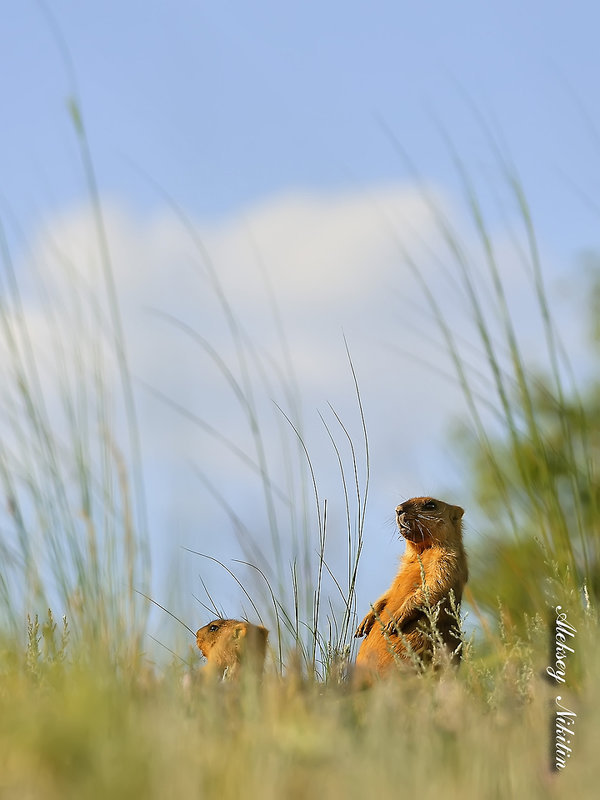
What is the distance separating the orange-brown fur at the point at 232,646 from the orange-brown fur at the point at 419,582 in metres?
0.36

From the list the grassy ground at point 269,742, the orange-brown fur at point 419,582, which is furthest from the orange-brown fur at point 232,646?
the grassy ground at point 269,742

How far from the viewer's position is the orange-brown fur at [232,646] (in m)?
3.75

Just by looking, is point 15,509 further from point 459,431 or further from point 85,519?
point 459,431

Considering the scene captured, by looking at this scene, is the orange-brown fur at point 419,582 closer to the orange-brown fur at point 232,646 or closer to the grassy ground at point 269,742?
the orange-brown fur at point 232,646

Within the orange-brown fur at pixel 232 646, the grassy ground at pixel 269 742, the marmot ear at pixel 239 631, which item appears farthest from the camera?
the marmot ear at pixel 239 631

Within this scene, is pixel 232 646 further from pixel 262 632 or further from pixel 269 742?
pixel 269 742

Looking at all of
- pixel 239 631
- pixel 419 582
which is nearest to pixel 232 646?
pixel 239 631

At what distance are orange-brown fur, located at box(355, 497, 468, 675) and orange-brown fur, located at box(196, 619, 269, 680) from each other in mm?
362

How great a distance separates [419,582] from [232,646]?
733 millimetres

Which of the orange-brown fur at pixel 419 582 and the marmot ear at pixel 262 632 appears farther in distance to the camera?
the marmot ear at pixel 262 632

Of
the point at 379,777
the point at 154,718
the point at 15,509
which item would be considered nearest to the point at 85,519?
the point at 15,509

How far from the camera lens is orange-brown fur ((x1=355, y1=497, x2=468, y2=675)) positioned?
3770mm

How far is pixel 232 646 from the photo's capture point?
3902 millimetres

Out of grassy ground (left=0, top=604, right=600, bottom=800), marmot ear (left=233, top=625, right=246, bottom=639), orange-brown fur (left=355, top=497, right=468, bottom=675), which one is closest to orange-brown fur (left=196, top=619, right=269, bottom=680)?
marmot ear (left=233, top=625, right=246, bottom=639)
